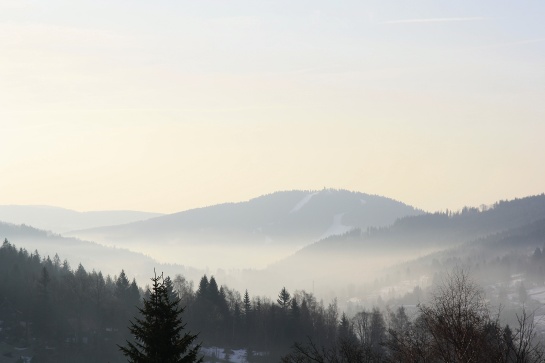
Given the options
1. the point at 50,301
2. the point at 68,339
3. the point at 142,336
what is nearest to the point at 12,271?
the point at 50,301

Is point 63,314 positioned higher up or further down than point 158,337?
further down

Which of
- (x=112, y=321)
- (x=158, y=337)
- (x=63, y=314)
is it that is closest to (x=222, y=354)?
(x=112, y=321)

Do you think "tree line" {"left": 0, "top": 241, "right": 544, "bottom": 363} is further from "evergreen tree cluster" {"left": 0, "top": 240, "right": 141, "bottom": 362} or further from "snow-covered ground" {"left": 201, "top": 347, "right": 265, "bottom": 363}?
"snow-covered ground" {"left": 201, "top": 347, "right": 265, "bottom": 363}

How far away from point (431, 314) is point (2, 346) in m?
121

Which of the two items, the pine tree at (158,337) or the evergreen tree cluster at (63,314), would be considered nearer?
the pine tree at (158,337)

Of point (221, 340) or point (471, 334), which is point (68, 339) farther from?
point (471, 334)

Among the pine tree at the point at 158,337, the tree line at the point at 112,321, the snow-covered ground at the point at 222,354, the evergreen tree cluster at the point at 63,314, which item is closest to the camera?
the pine tree at the point at 158,337

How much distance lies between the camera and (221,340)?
156m

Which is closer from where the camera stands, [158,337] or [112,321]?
[158,337]

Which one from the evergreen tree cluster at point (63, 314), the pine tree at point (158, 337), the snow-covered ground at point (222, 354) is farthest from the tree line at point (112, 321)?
the pine tree at point (158, 337)

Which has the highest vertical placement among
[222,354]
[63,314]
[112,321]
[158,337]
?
[158,337]

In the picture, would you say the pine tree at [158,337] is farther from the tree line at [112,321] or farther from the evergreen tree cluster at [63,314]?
the evergreen tree cluster at [63,314]

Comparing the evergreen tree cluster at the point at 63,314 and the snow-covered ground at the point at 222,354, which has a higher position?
the evergreen tree cluster at the point at 63,314

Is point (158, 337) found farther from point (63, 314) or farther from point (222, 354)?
point (63, 314)
